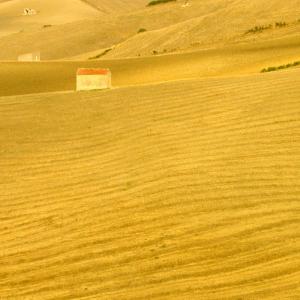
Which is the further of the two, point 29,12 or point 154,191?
point 29,12

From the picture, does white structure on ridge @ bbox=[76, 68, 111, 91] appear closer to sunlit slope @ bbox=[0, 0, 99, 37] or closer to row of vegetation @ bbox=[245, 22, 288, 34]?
row of vegetation @ bbox=[245, 22, 288, 34]

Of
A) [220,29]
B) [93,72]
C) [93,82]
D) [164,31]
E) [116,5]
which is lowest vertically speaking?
[93,82]

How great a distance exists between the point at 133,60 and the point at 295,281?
69.4 ft

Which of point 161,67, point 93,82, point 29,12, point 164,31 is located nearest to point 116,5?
point 29,12

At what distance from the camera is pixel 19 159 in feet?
40.9

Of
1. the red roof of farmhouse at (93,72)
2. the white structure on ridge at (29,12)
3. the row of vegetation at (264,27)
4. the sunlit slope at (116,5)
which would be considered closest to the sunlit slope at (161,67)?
the red roof of farmhouse at (93,72)

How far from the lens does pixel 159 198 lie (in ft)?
32.0

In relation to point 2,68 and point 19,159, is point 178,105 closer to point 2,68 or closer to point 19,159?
point 19,159

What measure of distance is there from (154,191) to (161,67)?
15.5 meters

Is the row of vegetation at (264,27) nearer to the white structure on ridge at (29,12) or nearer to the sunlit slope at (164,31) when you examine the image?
the sunlit slope at (164,31)

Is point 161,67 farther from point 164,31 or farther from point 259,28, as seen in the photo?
point 164,31

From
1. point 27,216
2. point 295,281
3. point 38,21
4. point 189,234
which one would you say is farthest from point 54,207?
point 38,21

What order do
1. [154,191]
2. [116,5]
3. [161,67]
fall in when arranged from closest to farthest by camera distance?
[154,191] → [161,67] → [116,5]

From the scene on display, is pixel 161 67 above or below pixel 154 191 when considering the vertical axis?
above
